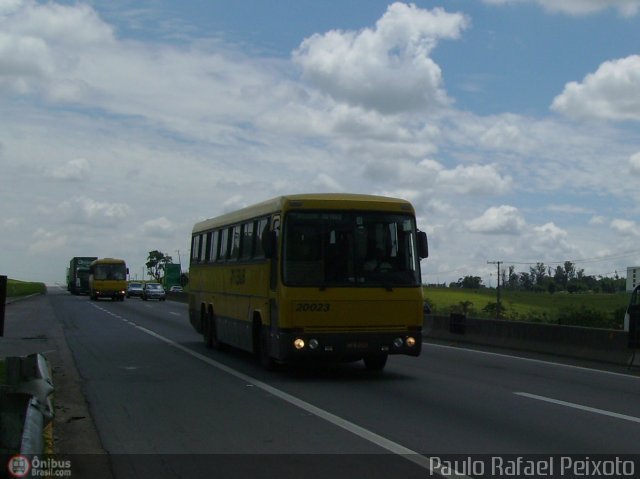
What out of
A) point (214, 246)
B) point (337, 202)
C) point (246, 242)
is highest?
point (337, 202)

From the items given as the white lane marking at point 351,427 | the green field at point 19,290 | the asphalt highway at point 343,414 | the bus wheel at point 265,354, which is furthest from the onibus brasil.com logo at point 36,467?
the green field at point 19,290

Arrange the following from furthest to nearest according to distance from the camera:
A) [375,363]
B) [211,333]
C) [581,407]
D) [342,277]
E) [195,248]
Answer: [195,248] < [211,333] < [375,363] < [342,277] < [581,407]

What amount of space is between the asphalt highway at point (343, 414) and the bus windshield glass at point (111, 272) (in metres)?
45.6

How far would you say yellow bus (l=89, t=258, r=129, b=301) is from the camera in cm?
6419

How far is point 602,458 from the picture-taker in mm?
8812

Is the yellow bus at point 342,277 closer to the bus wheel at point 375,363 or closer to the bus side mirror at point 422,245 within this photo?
the bus side mirror at point 422,245

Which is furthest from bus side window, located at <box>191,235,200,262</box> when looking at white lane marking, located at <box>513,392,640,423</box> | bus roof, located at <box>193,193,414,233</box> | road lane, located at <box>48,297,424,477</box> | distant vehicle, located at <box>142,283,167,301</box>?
distant vehicle, located at <box>142,283,167,301</box>

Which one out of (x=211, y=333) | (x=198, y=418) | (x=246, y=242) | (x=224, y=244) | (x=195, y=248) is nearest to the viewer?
(x=198, y=418)

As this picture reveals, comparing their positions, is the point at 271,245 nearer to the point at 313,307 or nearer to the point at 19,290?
the point at 313,307

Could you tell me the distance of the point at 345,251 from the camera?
593 inches

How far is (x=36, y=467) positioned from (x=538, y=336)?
17106 mm

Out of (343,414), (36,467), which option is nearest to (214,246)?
(343,414)

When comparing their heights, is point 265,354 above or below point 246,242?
below

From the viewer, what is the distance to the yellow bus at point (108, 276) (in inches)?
2527
